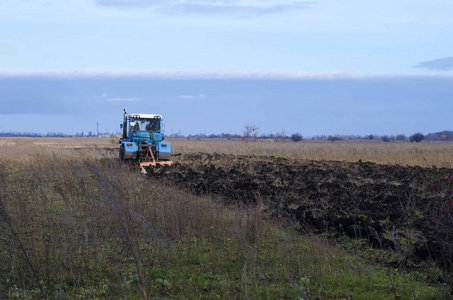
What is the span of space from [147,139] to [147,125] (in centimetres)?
72

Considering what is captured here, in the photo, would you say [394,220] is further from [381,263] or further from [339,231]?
[381,263]

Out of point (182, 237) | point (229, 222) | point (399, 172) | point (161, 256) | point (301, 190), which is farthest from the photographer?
point (399, 172)

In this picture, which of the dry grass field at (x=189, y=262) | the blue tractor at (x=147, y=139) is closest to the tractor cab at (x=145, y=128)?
the blue tractor at (x=147, y=139)

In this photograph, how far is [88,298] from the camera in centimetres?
564

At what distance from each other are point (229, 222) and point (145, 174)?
9900mm

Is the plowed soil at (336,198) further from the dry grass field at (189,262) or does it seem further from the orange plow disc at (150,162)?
the orange plow disc at (150,162)

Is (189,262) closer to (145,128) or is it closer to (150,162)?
(150,162)

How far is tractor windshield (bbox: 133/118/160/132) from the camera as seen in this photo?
75.4 feet

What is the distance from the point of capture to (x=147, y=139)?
2286 cm

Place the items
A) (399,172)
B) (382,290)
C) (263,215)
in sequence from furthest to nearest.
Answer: (399,172)
(263,215)
(382,290)

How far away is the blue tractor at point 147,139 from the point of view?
2227 cm

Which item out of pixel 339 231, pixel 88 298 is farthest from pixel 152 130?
pixel 88 298

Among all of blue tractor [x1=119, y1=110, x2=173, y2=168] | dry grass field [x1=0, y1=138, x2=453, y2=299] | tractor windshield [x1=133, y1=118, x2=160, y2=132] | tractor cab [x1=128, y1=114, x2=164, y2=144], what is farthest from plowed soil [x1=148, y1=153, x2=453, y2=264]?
tractor windshield [x1=133, y1=118, x2=160, y2=132]

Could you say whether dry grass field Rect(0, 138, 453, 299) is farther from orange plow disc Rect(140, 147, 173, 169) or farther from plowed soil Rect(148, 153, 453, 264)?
orange plow disc Rect(140, 147, 173, 169)
